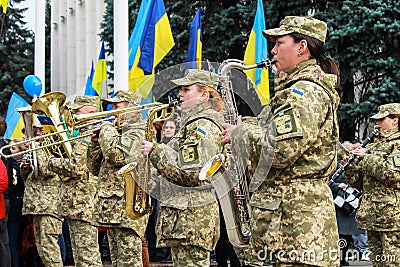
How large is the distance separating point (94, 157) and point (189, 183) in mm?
1756

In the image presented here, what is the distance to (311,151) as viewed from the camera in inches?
167

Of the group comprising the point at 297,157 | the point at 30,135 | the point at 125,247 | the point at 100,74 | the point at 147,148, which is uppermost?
the point at 100,74

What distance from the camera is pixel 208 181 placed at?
564cm

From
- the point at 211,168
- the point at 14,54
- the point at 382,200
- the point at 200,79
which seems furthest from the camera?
the point at 14,54

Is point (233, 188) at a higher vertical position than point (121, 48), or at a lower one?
lower

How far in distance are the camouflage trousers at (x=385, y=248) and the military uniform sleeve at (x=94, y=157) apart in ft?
9.49

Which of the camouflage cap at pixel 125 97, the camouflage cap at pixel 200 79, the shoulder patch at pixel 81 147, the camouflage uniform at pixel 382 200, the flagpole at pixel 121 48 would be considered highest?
the flagpole at pixel 121 48

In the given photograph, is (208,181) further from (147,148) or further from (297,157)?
(297,157)

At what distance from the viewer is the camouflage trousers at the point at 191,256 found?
18.8 feet

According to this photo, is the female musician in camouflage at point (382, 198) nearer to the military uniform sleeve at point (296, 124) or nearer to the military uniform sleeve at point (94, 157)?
the military uniform sleeve at point (94, 157)

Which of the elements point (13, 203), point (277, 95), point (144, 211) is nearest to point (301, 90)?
point (277, 95)

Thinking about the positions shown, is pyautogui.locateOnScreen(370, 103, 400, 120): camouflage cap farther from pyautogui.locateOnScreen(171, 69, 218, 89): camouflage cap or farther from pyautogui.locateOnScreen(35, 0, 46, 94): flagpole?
pyautogui.locateOnScreen(35, 0, 46, 94): flagpole

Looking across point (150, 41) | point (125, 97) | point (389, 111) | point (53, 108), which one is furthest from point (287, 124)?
point (150, 41)

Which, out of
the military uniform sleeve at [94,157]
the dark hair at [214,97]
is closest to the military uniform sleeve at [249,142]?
the dark hair at [214,97]
